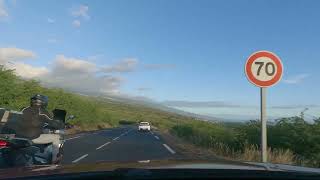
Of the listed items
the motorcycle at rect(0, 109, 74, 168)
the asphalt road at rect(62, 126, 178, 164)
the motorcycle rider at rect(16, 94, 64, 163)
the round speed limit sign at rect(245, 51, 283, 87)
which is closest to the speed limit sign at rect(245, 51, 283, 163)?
the round speed limit sign at rect(245, 51, 283, 87)

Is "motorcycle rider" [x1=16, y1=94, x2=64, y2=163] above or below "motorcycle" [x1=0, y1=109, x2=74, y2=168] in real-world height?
above

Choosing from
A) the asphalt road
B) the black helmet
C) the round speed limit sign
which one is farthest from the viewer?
the asphalt road

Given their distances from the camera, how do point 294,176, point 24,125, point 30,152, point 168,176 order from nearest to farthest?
1. point 168,176
2. point 294,176
3. point 30,152
4. point 24,125

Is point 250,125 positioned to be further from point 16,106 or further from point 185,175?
point 185,175

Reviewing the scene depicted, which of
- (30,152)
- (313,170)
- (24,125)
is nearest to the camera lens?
(313,170)

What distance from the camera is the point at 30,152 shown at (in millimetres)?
9633

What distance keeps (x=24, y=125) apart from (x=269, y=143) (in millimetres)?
15589

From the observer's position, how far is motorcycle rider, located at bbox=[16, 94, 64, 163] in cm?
1060

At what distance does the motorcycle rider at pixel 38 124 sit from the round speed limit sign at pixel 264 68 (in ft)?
11.6

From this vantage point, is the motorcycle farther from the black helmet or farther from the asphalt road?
the asphalt road

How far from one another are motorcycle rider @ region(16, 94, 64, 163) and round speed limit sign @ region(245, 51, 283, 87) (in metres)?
3.53

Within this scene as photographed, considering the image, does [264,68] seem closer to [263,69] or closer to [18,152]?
[263,69]

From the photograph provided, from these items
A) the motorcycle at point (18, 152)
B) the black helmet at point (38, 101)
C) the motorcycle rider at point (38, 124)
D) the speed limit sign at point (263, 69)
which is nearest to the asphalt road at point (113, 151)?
the motorcycle rider at point (38, 124)

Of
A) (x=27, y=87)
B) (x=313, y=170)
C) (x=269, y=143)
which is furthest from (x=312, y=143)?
(x=27, y=87)
